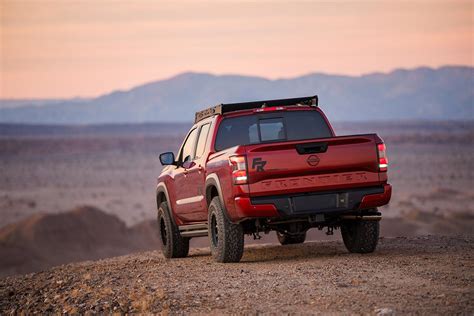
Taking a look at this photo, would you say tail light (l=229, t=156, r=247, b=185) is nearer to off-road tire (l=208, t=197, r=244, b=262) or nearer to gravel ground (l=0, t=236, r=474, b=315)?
off-road tire (l=208, t=197, r=244, b=262)

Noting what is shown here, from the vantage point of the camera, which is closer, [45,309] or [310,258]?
[45,309]

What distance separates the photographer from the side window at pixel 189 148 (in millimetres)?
15098

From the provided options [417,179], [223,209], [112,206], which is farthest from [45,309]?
[417,179]

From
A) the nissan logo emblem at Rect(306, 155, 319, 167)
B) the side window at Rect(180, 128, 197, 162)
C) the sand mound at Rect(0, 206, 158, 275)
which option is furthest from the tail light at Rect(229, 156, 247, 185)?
the sand mound at Rect(0, 206, 158, 275)

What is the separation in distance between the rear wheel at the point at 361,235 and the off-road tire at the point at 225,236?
1489 millimetres

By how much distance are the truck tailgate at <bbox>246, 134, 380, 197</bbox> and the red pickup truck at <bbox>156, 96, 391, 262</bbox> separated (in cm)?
1

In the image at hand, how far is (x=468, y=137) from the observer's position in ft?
390

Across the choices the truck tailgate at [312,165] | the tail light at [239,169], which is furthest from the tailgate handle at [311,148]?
the tail light at [239,169]

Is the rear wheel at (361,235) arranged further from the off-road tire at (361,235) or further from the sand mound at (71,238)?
the sand mound at (71,238)

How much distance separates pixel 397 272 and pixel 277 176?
180 centimetres

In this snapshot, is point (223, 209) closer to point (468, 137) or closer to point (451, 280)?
point (451, 280)

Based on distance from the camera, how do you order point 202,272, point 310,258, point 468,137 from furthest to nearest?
point 468,137, point 310,258, point 202,272

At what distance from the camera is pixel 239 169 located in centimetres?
1234

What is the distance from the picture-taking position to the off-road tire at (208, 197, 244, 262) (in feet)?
42.9
